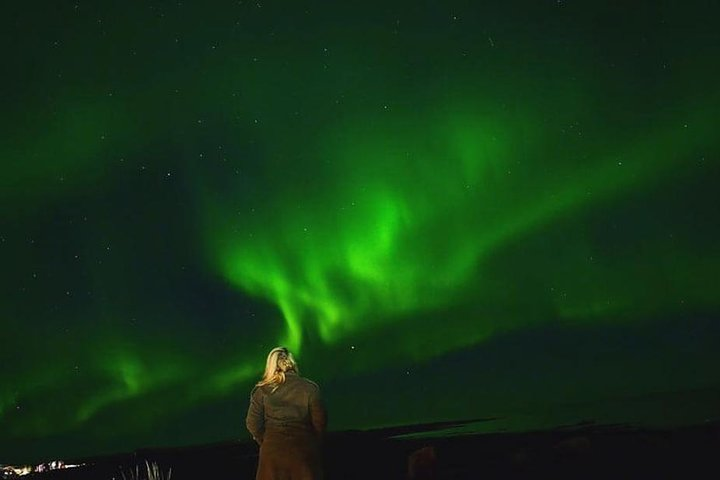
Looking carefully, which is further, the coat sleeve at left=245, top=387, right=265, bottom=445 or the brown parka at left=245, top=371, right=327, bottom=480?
the coat sleeve at left=245, top=387, right=265, bottom=445

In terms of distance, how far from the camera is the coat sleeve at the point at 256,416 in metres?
5.95

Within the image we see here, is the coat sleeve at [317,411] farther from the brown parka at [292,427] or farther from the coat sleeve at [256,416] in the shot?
the coat sleeve at [256,416]

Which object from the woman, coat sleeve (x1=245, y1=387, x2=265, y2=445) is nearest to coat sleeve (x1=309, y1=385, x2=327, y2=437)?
the woman

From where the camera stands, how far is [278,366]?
19.1 feet

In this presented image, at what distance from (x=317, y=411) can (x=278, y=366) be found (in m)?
0.44

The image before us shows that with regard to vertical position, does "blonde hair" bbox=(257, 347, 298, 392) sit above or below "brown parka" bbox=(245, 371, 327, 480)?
above

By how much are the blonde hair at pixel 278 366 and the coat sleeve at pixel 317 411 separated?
0.23 meters

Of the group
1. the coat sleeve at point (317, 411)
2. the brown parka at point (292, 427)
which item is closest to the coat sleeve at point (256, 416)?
the brown parka at point (292, 427)

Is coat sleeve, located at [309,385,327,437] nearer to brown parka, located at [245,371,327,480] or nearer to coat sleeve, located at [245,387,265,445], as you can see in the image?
brown parka, located at [245,371,327,480]

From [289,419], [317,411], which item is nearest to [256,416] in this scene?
[289,419]

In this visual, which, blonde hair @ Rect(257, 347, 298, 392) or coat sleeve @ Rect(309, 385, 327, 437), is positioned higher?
blonde hair @ Rect(257, 347, 298, 392)

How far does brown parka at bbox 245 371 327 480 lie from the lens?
579 centimetres

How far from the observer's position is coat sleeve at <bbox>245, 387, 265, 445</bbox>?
5945 mm

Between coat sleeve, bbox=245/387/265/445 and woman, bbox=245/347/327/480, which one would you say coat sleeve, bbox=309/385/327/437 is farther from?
coat sleeve, bbox=245/387/265/445
